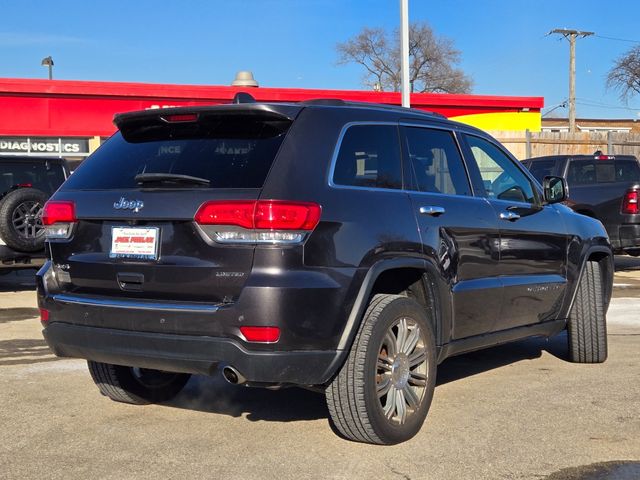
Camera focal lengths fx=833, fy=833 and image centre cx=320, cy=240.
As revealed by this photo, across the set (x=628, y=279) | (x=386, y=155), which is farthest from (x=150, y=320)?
(x=628, y=279)

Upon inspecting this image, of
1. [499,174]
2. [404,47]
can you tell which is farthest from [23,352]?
[404,47]

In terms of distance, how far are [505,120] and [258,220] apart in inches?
897

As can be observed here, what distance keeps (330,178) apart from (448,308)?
1.19 metres

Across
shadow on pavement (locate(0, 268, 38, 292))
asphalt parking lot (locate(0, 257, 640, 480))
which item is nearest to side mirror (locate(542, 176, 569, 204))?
asphalt parking lot (locate(0, 257, 640, 480))

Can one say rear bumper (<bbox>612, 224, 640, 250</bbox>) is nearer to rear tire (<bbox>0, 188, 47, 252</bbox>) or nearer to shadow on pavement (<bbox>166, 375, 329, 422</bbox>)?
rear tire (<bbox>0, 188, 47, 252</bbox>)

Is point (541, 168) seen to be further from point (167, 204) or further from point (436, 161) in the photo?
point (167, 204)

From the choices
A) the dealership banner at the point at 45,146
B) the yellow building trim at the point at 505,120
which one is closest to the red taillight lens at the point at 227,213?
the dealership banner at the point at 45,146

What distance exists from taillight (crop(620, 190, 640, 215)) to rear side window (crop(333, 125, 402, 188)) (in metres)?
9.34

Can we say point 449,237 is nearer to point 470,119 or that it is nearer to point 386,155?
point 386,155

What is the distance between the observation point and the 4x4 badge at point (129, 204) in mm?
4211

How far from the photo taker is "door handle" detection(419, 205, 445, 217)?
4715 mm

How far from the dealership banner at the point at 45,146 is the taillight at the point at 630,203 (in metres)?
13.8

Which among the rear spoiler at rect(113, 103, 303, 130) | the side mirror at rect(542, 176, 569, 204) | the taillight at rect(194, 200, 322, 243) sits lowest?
the taillight at rect(194, 200, 322, 243)

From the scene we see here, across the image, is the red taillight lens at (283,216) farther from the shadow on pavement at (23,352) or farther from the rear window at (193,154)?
the shadow on pavement at (23,352)
